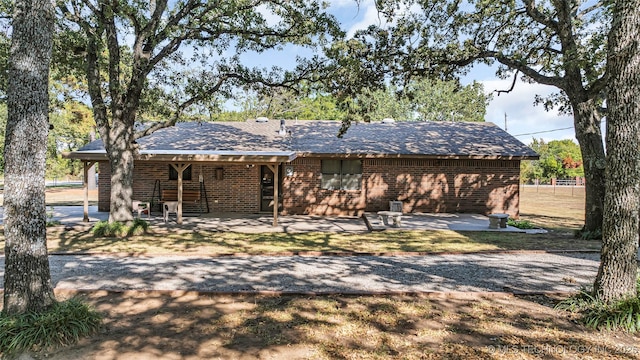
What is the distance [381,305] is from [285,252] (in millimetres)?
3514

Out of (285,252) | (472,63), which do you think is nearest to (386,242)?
(285,252)

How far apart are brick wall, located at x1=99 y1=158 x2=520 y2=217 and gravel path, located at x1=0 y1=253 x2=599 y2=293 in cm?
700

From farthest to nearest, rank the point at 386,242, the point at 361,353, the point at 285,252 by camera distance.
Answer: the point at 386,242 → the point at 285,252 → the point at 361,353

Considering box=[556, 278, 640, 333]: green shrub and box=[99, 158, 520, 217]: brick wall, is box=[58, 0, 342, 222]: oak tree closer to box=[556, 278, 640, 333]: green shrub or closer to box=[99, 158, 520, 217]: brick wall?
box=[99, 158, 520, 217]: brick wall

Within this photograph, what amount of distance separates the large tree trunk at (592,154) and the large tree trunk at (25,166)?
11297 millimetres

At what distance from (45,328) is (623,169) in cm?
648

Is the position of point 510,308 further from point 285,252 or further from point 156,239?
point 156,239

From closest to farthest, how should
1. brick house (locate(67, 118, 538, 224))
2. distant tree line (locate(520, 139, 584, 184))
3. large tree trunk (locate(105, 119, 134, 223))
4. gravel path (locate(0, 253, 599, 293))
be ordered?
gravel path (locate(0, 253, 599, 293)) < large tree trunk (locate(105, 119, 134, 223)) < brick house (locate(67, 118, 538, 224)) < distant tree line (locate(520, 139, 584, 184))

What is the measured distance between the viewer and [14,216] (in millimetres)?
3777

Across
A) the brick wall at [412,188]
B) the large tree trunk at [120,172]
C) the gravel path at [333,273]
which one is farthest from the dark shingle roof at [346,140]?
the gravel path at [333,273]

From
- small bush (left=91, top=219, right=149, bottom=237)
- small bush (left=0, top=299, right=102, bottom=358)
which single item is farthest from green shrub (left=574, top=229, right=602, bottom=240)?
small bush (left=91, top=219, right=149, bottom=237)

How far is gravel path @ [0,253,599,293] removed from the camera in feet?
17.9

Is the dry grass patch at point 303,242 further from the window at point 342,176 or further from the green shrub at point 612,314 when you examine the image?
the window at point 342,176

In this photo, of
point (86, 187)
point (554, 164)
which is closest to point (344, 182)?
point (86, 187)
